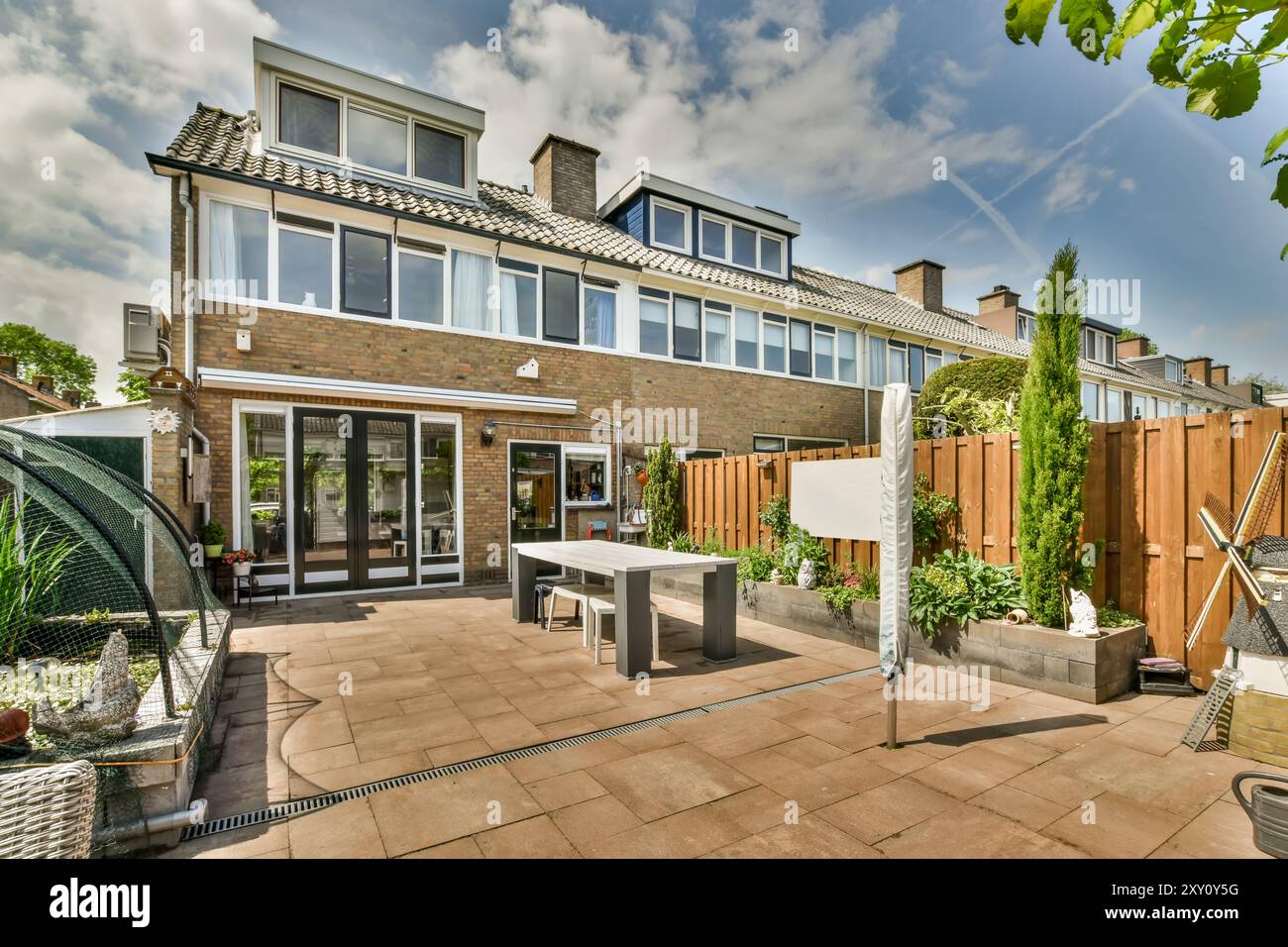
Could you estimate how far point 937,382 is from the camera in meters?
14.9

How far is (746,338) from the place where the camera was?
13727 millimetres

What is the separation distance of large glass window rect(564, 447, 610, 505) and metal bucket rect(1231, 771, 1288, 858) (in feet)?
31.2

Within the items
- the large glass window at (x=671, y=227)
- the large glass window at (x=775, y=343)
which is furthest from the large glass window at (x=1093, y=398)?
the large glass window at (x=671, y=227)

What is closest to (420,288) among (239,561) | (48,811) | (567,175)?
(239,561)

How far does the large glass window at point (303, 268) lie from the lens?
28.8 feet

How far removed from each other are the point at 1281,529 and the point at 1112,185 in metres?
2.74

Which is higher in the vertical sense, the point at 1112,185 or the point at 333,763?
the point at 1112,185

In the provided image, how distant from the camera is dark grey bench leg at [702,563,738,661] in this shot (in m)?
5.74

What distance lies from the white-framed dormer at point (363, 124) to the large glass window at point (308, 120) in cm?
1

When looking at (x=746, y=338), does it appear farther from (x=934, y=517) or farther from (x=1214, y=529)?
(x=1214, y=529)

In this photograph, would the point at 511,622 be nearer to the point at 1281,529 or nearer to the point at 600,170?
the point at 1281,529

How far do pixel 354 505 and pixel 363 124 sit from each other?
21.9ft

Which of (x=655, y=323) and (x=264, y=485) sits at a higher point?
(x=655, y=323)

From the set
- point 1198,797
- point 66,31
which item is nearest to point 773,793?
point 1198,797
